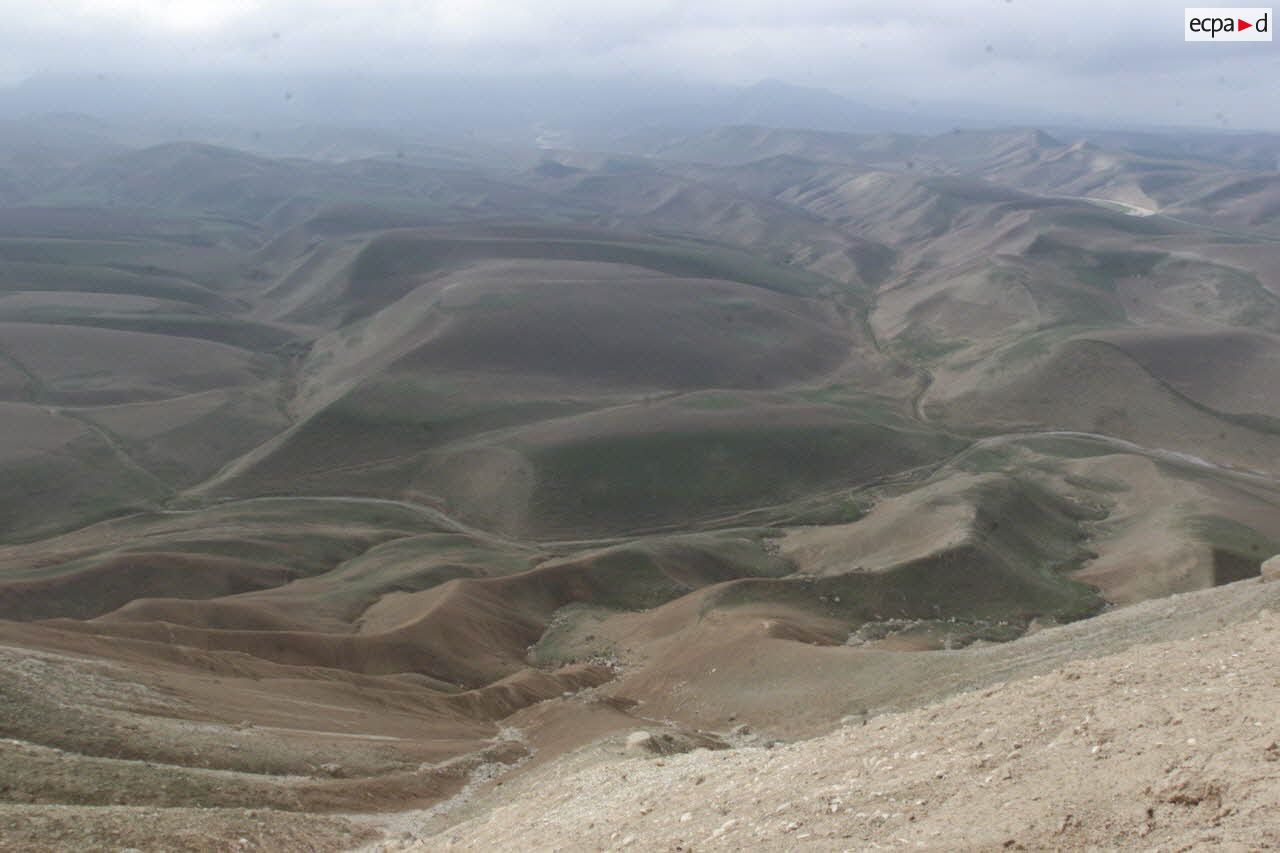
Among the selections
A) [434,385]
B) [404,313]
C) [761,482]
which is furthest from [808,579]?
[404,313]

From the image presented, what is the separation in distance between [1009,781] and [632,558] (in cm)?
5415

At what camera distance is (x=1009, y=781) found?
16.7 meters

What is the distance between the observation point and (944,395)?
127 meters

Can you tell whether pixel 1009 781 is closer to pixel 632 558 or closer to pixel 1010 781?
pixel 1010 781

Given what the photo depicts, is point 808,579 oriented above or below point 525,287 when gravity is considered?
below

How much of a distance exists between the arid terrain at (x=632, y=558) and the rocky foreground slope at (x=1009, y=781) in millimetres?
96

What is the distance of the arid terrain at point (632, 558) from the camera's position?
1981 cm

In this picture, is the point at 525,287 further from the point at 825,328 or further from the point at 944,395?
the point at 944,395

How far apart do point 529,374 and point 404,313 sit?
3172cm

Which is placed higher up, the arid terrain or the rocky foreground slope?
the rocky foreground slope

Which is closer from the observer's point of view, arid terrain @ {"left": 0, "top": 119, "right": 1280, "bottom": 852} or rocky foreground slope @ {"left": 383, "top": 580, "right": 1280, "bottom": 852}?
rocky foreground slope @ {"left": 383, "top": 580, "right": 1280, "bottom": 852}

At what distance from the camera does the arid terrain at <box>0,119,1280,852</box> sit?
65.0 feet

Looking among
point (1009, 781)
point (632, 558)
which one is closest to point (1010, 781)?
point (1009, 781)

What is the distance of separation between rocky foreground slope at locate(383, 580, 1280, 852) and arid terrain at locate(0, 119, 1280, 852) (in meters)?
0.10
